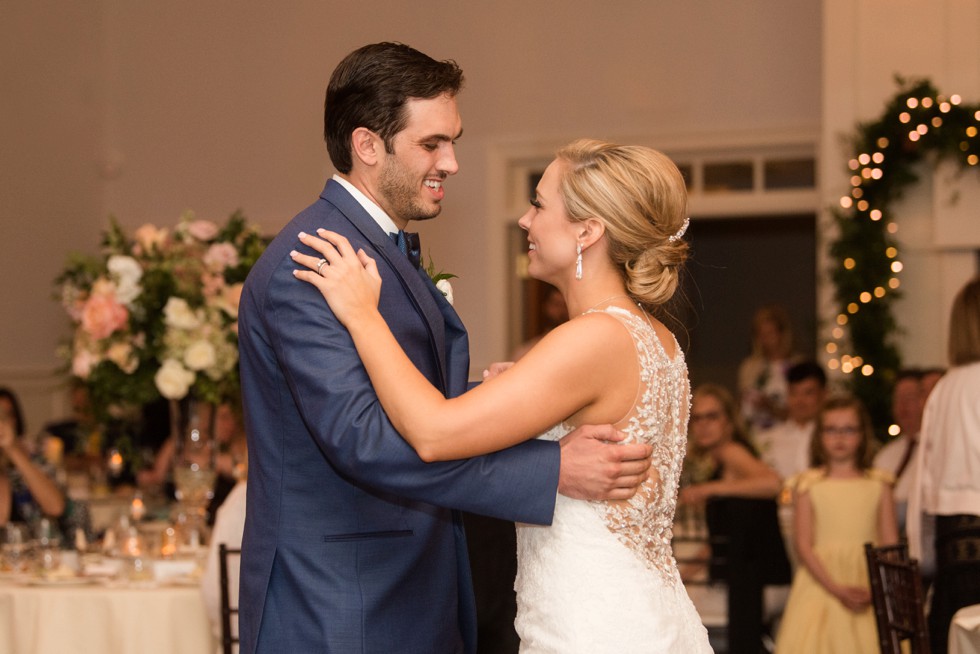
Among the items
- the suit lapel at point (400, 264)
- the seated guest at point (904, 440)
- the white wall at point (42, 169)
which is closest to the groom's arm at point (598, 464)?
the suit lapel at point (400, 264)

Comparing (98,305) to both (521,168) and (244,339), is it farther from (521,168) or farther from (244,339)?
(521,168)

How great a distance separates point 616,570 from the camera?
2129mm

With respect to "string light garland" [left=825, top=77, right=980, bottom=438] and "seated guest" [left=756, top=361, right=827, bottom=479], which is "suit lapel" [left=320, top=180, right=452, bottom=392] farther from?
"string light garland" [left=825, top=77, right=980, bottom=438]

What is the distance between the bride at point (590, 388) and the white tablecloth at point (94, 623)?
200 cm

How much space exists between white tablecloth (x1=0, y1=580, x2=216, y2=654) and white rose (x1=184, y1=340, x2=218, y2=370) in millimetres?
776

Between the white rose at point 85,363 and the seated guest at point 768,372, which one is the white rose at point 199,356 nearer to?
the white rose at point 85,363

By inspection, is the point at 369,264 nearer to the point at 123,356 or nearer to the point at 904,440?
the point at 123,356

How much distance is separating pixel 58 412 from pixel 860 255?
19.6 feet

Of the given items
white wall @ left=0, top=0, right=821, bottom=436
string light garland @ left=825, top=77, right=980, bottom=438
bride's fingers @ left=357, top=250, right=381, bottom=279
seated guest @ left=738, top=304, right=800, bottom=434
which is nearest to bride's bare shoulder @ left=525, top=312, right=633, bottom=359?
bride's fingers @ left=357, top=250, right=381, bottom=279

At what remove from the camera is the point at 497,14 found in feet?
28.9

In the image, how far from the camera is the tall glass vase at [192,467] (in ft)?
14.3

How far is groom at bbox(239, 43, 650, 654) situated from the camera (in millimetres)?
1939

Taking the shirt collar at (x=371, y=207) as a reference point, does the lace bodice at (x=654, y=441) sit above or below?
below

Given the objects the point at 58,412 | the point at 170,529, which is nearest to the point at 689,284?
the point at 58,412
